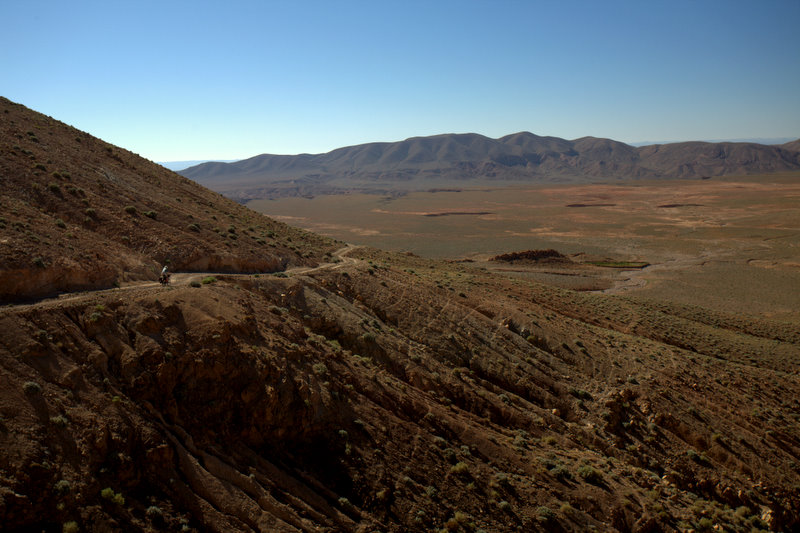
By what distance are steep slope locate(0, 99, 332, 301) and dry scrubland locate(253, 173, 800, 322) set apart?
34683 mm

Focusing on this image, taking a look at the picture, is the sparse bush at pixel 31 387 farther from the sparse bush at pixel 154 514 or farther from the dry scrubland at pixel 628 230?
the dry scrubland at pixel 628 230

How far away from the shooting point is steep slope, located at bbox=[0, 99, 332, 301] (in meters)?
14.4

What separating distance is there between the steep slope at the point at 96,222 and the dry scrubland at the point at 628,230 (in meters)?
34.7

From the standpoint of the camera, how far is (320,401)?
13531 millimetres

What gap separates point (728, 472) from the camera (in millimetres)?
17359

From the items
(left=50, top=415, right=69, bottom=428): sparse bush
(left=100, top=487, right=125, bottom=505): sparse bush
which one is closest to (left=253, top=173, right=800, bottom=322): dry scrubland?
(left=100, top=487, right=125, bottom=505): sparse bush

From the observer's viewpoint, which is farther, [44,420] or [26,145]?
[26,145]

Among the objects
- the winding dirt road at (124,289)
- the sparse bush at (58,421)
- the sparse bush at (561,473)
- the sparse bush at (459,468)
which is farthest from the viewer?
the sparse bush at (561,473)

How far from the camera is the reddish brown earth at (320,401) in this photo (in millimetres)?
10086

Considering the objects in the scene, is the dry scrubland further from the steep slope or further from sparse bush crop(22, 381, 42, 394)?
sparse bush crop(22, 381, 42, 394)

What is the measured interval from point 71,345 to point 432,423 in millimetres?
9897

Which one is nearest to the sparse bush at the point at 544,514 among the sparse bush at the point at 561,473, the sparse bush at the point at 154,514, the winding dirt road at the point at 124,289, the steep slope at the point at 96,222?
the sparse bush at the point at 561,473

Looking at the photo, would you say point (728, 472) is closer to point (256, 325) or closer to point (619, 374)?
point (619, 374)

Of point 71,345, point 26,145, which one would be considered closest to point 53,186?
point 26,145
